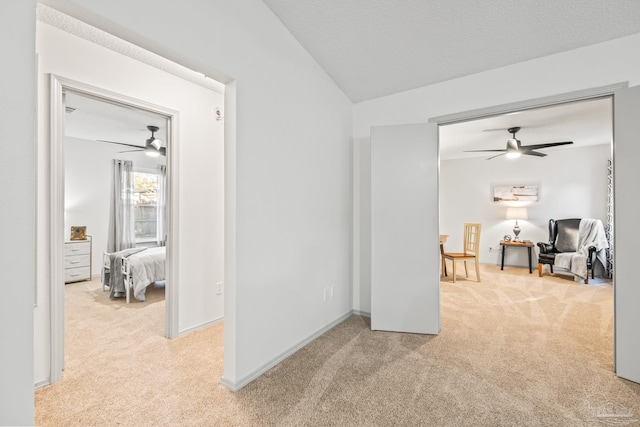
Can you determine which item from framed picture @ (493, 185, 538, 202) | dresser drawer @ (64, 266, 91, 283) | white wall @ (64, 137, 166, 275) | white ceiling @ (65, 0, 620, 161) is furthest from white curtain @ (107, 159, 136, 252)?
framed picture @ (493, 185, 538, 202)

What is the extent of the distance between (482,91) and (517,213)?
450cm

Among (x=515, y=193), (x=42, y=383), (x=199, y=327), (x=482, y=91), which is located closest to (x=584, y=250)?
(x=515, y=193)

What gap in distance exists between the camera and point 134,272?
3766 millimetres

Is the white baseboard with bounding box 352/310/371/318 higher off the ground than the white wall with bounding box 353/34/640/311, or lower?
lower

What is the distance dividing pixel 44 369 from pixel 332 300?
88.7 inches

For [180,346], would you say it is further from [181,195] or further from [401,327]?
[401,327]

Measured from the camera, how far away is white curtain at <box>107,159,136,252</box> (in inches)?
226

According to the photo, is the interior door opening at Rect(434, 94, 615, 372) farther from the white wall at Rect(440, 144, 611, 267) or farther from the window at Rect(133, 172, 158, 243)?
the window at Rect(133, 172, 158, 243)

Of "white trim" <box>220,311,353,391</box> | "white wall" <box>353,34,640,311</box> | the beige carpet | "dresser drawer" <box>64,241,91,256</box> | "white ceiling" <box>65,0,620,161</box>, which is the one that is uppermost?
"white ceiling" <box>65,0,620,161</box>

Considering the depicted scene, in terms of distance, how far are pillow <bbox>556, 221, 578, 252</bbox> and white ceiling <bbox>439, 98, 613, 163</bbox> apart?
5.01 feet

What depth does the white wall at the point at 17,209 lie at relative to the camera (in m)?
1.12

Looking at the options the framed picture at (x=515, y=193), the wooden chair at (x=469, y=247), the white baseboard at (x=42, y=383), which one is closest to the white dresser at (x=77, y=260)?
the white baseboard at (x=42, y=383)

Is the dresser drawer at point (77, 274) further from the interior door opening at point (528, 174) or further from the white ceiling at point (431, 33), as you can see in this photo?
the interior door opening at point (528, 174)

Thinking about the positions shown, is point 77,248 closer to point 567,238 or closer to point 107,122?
point 107,122
